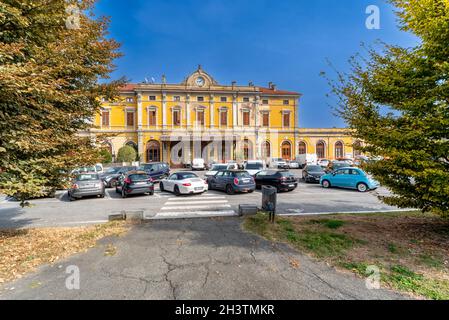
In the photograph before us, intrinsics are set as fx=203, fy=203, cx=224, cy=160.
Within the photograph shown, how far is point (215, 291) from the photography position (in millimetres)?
3162

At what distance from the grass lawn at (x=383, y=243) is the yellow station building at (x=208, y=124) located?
2970 cm

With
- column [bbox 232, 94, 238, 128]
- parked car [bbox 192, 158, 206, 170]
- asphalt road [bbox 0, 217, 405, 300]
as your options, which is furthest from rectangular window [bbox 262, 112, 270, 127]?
asphalt road [bbox 0, 217, 405, 300]

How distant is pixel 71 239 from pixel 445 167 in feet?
30.4

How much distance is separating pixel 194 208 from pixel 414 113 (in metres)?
7.98

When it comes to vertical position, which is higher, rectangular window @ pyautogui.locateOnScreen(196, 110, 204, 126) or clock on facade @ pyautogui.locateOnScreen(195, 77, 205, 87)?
clock on facade @ pyautogui.locateOnScreen(195, 77, 205, 87)

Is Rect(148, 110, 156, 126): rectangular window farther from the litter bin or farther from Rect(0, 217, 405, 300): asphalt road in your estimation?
Rect(0, 217, 405, 300): asphalt road

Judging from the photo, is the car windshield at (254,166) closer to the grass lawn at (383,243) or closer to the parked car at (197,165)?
the grass lawn at (383,243)

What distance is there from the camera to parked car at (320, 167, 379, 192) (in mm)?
12875

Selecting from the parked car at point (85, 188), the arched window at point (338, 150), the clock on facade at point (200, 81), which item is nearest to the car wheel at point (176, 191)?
the parked car at point (85, 188)

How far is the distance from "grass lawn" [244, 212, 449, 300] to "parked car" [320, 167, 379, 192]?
246 inches

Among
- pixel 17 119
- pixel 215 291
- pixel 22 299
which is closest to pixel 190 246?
pixel 215 291

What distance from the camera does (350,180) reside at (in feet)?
44.6
